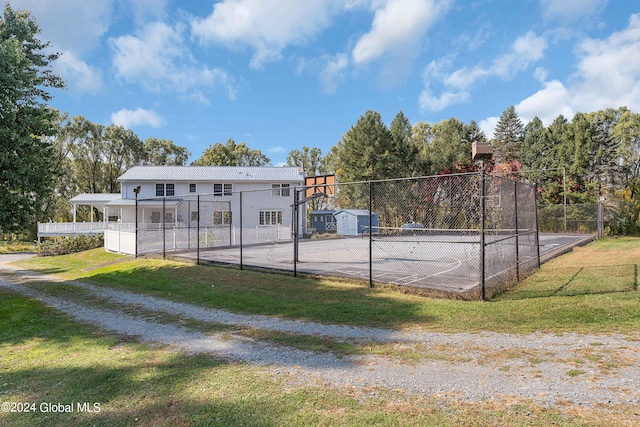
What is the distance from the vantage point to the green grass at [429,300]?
608 centimetres

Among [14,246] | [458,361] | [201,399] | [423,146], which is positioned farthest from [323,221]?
[201,399]

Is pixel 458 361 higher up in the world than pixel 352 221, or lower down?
lower down

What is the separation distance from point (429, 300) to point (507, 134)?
4667cm

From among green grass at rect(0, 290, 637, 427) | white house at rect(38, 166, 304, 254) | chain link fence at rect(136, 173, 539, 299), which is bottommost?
green grass at rect(0, 290, 637, 427)

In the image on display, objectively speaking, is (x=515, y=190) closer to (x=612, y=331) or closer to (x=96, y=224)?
(x=612, y=331)

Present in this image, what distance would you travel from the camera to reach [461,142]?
4353 cm

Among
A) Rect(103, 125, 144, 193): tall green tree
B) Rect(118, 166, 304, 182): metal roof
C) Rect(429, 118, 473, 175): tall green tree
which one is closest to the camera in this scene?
Rect(118, 166, 304, 182): metal roof

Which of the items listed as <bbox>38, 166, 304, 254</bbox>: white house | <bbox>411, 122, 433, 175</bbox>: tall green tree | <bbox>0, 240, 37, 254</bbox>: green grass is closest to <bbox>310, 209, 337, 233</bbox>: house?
<bbox>38, 166, 304, 254</bbox>: white house

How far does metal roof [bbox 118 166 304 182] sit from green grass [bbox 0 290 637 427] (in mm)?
29698

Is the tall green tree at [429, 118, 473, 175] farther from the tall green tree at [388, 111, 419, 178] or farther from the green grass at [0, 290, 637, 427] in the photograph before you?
the green grass at [0, 290, 637, 427]

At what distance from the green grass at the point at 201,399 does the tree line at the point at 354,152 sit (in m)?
7.38

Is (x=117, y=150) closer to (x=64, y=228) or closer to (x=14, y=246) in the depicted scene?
(x=14, y=246)

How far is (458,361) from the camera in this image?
4480mm

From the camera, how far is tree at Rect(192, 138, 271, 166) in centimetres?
5634
